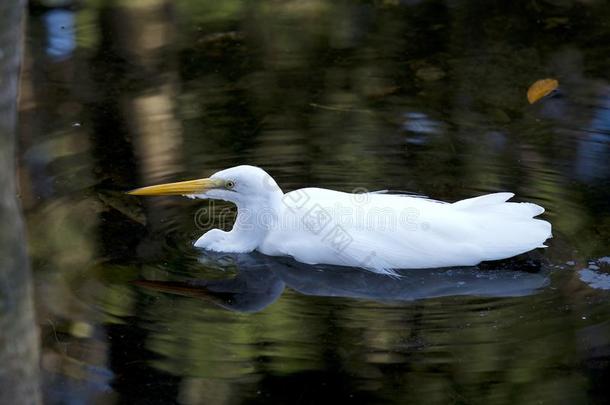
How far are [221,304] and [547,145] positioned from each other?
9.72 ft

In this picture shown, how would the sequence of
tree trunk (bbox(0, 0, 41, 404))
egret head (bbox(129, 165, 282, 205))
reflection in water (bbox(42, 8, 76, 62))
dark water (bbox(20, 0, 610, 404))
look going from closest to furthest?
tree trunk (bbox(0, 0, 41, 404))
dark water (bbox(20, 0, 610, 404))
egret head (bbox(129, 165, 282, 205))
reflection in water (bbox(42, 8, 76, 62))

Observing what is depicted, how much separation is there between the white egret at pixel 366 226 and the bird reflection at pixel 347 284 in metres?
0.07

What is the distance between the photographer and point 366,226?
18.4ft

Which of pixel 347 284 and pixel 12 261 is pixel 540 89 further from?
pixel 12 261

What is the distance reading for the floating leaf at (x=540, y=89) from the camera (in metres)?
7.95

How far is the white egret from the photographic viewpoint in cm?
554

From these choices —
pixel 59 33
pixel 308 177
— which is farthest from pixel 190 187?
pixel 59 33

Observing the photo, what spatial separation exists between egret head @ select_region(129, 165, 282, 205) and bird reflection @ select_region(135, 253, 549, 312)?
1.34 feet

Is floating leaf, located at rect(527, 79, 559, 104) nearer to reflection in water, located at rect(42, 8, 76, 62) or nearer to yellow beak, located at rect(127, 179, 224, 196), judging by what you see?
yellow beak, located at rect(127, 179, 224, 196)

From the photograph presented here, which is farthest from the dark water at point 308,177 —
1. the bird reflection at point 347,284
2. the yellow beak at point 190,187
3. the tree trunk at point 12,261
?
the tree trunk at point 12,261

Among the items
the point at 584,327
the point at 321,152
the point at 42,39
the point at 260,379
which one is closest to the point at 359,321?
the point at 260,379

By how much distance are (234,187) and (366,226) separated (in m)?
0.83

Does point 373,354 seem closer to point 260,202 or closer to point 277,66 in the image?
point 260,202

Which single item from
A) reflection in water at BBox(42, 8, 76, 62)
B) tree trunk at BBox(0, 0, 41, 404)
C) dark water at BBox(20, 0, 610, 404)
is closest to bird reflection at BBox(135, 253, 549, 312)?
dark water at BBox(20, 0, 610, 404)
